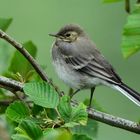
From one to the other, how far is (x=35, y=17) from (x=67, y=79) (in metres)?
6.89

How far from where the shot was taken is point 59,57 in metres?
4.81

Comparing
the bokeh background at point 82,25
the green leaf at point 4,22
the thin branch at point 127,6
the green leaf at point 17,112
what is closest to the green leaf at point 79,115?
the green leaf at point 17,112

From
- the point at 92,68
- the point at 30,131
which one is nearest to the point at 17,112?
the point at 30,131

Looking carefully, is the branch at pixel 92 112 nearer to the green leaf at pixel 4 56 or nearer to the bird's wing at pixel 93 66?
the green leaf at pixel 4 56

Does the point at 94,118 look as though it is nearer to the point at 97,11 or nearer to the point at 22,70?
the point at 22,70

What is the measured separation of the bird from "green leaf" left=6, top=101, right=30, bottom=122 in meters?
1.81

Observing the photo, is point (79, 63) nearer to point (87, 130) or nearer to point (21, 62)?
point (21, 62)

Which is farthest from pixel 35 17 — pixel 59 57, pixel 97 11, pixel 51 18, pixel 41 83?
pixel 41 83

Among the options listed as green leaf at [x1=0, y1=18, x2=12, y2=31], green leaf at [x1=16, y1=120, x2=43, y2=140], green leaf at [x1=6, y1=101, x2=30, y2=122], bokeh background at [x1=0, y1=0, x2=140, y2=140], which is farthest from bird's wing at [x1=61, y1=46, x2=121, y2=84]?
bokeh background at [x1=0, y1=0, x2=140, y2=140]

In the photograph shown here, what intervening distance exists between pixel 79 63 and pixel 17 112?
8.19 ft

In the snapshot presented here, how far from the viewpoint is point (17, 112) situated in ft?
7.06

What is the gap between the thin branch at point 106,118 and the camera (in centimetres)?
234

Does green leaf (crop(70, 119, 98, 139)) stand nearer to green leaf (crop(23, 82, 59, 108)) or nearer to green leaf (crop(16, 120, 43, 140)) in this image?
green leaf (crop(23, 82, 59, 108))

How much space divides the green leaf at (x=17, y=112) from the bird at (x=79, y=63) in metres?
1.81
